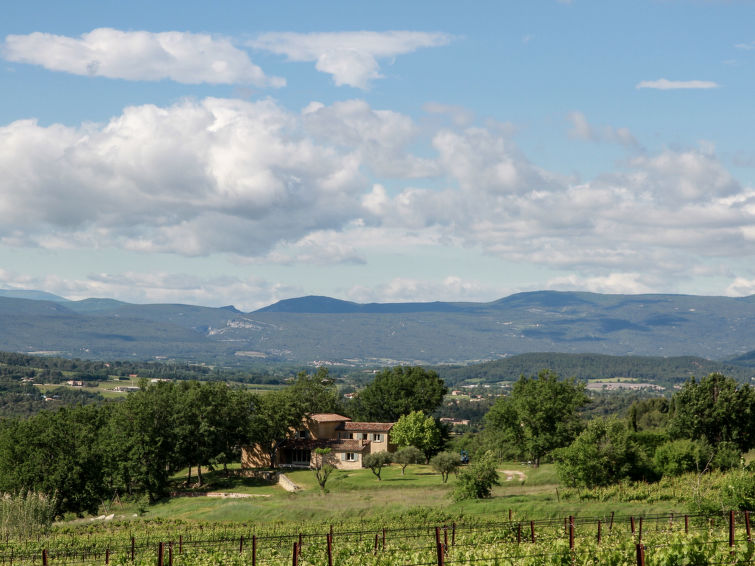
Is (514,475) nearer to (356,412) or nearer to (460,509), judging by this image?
(460,509)

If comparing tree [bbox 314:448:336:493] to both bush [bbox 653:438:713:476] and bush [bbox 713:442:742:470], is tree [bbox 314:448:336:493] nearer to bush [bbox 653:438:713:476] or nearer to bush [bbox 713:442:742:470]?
bush [bbox 653:438:713:476]

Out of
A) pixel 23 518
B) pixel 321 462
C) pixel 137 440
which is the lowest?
pixel 321 462

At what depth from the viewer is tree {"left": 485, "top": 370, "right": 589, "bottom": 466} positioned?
76.2 meters

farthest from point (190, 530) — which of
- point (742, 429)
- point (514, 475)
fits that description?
point (742, 429)

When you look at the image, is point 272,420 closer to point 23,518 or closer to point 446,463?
point 446,463

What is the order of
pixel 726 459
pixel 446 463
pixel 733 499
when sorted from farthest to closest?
1. pixel 446 463
2. pixel 726 459
3. pixel 733 499

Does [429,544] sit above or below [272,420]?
above

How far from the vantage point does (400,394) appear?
329 ft

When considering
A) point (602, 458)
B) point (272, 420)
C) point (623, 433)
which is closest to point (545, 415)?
point (623, 433)

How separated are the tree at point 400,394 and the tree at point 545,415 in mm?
19061

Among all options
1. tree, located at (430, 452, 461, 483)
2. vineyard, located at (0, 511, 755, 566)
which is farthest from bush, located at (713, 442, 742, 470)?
vineyard, located at (0, 511, 755, 566)

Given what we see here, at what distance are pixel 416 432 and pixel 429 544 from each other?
5169 cm

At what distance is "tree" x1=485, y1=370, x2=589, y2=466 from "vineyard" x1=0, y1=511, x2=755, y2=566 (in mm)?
32975

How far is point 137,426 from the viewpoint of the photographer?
73812 mm
